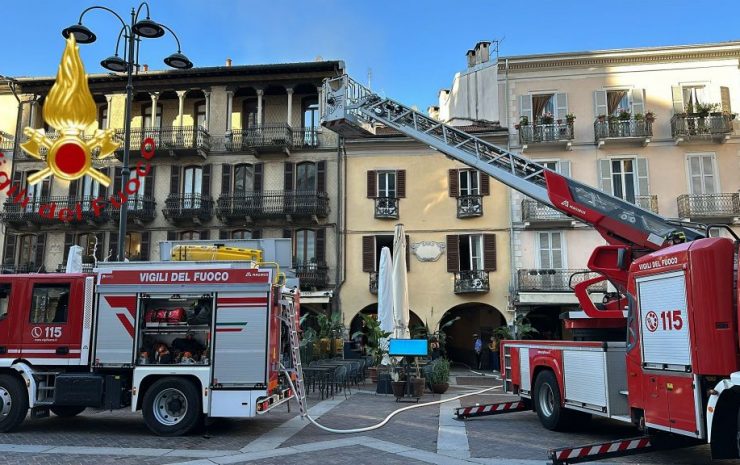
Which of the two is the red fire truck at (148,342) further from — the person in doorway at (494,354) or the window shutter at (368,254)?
the person in doorway at (494,354)

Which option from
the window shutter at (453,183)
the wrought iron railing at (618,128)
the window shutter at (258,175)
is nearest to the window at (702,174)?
the wrought iron railing at (618,128)

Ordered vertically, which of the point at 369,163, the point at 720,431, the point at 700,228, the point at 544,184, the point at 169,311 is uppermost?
the point at 369,163

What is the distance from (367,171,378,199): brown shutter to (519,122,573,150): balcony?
257 inches

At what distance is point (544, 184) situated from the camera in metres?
11.5

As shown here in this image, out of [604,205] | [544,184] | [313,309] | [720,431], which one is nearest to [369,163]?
[313,309]

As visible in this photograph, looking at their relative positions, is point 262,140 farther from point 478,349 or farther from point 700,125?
point 700,125

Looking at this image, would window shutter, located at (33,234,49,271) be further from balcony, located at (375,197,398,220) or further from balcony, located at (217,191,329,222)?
balcony, located at (375,197,398,220)

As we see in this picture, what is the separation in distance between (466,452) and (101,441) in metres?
5.66

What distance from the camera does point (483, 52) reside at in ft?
93.0

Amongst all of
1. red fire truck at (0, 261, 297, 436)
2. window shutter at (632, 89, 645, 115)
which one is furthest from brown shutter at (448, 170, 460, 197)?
red fire truck at (0, 261, 297, 436)

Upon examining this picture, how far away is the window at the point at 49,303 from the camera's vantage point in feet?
33.8

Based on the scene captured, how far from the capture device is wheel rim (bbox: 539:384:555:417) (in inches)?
410

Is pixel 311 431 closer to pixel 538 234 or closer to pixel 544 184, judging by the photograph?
pixel 544 184

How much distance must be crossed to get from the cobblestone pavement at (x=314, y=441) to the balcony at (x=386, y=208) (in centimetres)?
1440
